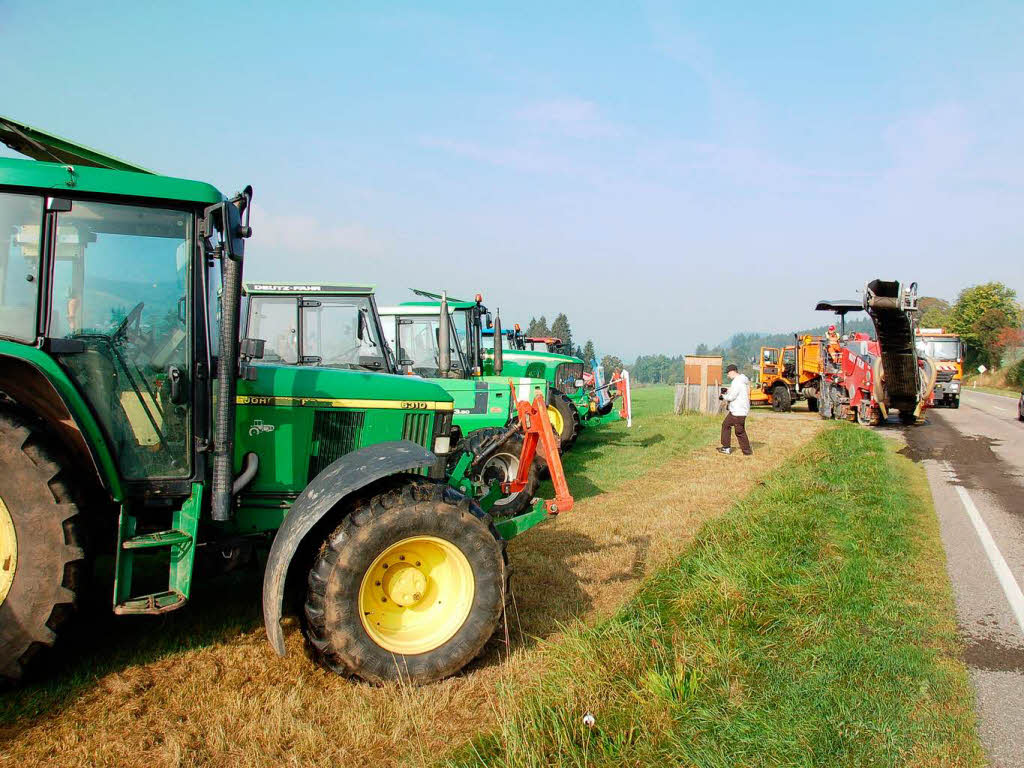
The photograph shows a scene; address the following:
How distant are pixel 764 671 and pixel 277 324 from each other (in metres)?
5.54

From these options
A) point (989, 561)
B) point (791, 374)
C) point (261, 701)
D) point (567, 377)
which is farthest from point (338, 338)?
point (791, 374)

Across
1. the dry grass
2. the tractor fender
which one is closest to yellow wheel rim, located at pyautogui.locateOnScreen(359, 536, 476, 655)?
the dry grass

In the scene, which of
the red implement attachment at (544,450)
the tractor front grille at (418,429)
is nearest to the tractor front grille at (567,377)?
the red implement attachment at (544,450)

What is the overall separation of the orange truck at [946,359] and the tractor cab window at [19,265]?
71.9 feet

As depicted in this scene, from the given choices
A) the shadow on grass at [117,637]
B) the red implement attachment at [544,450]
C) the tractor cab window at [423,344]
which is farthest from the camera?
the tractor cab window at [423,344]

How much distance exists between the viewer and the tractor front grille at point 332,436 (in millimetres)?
4426

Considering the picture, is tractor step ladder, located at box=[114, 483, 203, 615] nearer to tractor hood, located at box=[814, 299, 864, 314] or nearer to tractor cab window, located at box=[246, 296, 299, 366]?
tractor cab window, located at box=[246, 296, 299, 366]

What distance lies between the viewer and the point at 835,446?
12258 millimetres

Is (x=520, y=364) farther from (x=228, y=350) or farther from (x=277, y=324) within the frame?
(x=228, y=350)

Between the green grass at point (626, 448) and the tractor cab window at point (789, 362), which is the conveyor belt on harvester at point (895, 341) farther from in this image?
the tractor cab window at point (789, 362)

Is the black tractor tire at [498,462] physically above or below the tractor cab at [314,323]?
below

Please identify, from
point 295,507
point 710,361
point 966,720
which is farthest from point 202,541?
point 710,361

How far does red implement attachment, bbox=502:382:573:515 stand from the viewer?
510 cm

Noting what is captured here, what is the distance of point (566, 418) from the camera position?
39.2 feet
